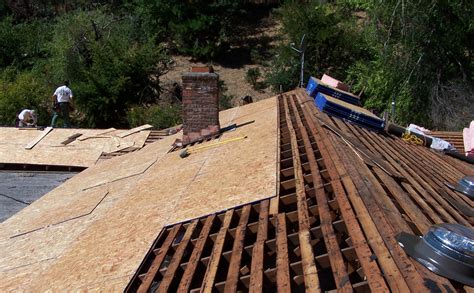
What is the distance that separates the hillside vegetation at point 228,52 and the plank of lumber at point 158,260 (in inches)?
567

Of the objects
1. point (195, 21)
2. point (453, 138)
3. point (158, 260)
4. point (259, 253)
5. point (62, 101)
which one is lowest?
point (453, 138)

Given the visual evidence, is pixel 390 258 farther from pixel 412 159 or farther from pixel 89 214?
pixel 412 159

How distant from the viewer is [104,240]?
205 inches

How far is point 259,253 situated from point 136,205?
8.68ft

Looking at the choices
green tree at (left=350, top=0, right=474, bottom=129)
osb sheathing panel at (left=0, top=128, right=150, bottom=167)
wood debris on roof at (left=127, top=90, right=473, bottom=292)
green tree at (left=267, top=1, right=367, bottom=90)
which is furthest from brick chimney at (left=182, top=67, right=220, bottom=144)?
green tree at (left=267, top=1, right=367, bottom=90)

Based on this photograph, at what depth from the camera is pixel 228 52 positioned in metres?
33.8

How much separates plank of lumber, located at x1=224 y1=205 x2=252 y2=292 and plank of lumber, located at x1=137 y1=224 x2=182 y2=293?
670 mm

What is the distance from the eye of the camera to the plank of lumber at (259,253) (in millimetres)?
3464

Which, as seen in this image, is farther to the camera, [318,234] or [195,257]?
[195,257]

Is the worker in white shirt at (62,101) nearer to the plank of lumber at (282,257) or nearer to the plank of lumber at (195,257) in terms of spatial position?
the plank of lumber at (195,257)

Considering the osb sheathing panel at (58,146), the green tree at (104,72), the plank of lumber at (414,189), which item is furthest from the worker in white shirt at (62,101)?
the plank of lumber at (414,189)

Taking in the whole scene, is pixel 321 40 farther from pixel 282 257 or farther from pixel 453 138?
pixel 282 257

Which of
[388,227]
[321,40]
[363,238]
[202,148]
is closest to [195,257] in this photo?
[363,238]

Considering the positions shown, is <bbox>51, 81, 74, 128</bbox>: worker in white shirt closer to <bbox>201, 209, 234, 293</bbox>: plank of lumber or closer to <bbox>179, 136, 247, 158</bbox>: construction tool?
<bbox>179, 136, 247, 158</bbox>: construction tool
